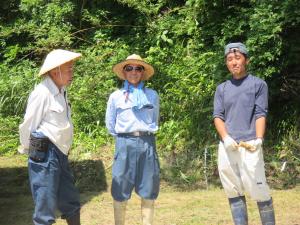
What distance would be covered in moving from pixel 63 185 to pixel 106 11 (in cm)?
670

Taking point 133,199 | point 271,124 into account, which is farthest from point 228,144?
point 271,124

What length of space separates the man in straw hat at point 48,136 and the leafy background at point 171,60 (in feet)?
10.5

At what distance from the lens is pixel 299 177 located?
7070 millimetres

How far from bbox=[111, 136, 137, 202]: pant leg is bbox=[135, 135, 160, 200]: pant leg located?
0.06 m

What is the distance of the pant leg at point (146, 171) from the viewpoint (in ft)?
15.4

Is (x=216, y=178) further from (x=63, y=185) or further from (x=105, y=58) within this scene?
(x=105, y=58)

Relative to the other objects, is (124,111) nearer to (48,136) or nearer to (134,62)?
(134,62)

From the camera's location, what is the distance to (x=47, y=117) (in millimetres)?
4211

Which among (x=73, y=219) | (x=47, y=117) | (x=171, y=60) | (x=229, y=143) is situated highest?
(x=171, y=60)

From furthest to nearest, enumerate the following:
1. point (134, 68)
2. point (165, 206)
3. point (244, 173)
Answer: point (165, 206) < point (134, 68) < point (244, 173)

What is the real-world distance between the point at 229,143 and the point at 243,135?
146 mm

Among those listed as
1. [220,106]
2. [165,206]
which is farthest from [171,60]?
[220,106]

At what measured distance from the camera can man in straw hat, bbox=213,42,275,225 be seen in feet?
13.9

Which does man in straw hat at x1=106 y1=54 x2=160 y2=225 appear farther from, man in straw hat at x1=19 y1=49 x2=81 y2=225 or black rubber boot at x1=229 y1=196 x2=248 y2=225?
black rubber boot at x1=229 y1=196 x2=248 y2=225
